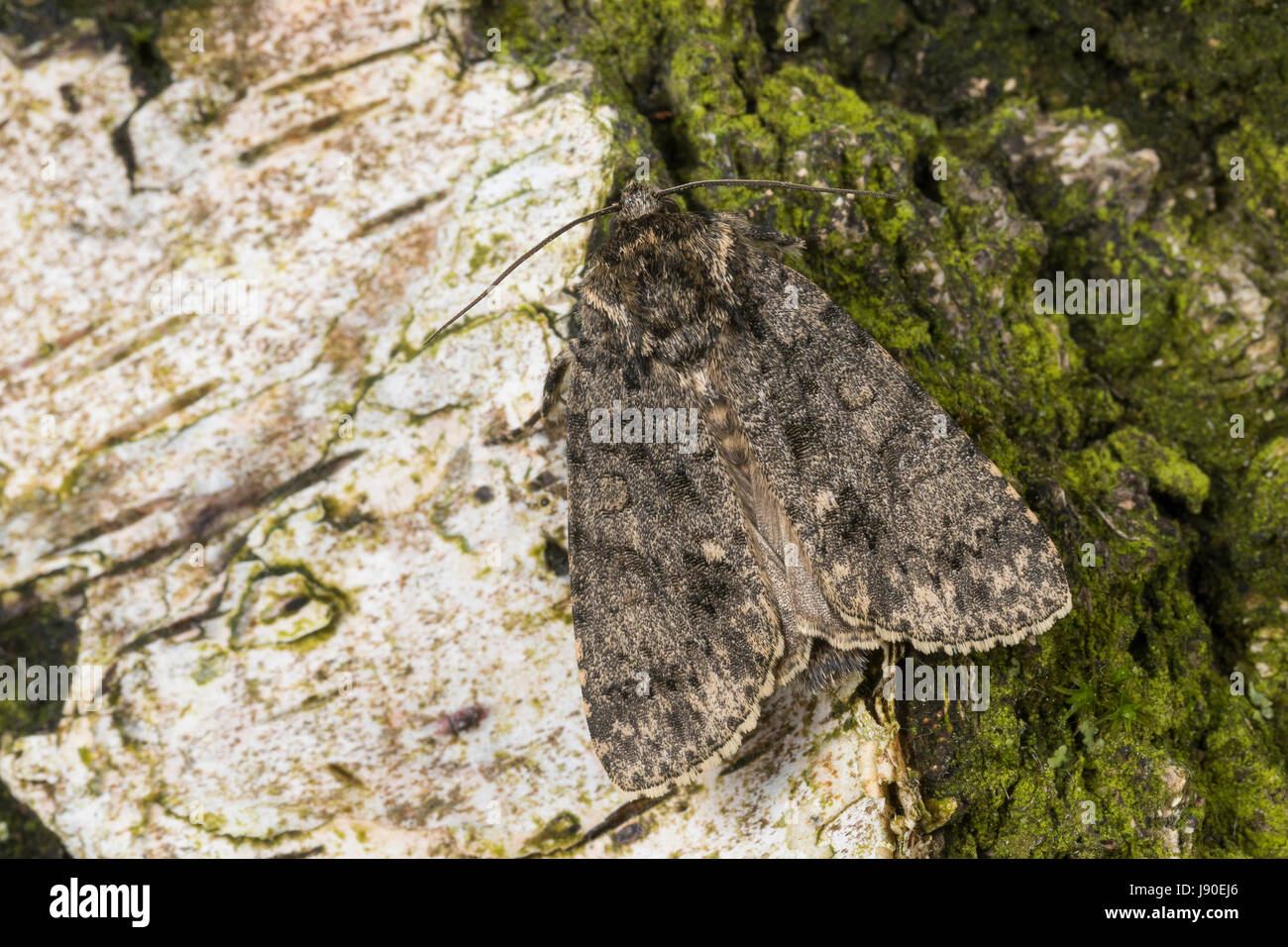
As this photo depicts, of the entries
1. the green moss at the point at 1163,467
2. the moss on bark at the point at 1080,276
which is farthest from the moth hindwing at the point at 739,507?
the green moss at the point at 1163,467

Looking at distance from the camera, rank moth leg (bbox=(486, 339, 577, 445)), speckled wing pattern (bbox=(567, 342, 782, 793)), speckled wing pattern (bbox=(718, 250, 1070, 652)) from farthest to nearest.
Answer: moth leg (bbox=(486, 339, 577, 445)) < speckled wing pattern (bbox=(567, 342, 782, 793)) < speckled wing pattern (bbox=(718, 250, 1070, 652))

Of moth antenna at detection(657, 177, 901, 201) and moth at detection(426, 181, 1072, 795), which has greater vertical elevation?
moth antenna at detection(657, 177, 901, 201)

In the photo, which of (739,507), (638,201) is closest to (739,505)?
(739,507)

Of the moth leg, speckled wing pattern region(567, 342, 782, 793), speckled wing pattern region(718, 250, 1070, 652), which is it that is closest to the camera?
speckled wing pattern region(718, 250, 1070, 652)

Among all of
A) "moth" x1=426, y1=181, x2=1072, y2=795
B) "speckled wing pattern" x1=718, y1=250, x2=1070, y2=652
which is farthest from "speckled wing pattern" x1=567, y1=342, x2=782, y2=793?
"speckled wing pattern" x1=718, y1=250, x2=1070, y2=652

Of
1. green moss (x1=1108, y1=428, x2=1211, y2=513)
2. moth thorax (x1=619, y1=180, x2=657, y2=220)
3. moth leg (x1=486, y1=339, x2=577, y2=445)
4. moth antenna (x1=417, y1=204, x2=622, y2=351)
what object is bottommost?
green moss (x1=1108, y1=428, x2=1211, y2=513)

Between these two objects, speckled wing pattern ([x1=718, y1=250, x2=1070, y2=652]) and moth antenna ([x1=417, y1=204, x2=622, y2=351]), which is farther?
moth antenna ([x1=417, y1=204, x2=622, y2=351])

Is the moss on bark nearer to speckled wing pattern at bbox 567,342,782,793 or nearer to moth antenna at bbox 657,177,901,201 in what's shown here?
moth antenna at bbox 657,177,901,201

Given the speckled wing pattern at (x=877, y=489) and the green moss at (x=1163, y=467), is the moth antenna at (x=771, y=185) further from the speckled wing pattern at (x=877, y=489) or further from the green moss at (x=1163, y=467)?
the green moss at (x=1163, y=467)
